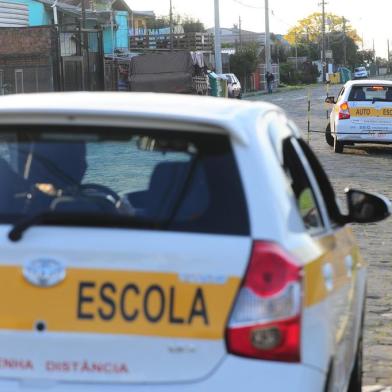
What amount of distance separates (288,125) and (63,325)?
5.53 ft

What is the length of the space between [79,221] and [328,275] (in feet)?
3.24

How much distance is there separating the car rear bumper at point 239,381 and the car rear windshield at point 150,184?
0.45 metres

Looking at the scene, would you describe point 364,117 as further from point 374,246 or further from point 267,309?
point 267,309

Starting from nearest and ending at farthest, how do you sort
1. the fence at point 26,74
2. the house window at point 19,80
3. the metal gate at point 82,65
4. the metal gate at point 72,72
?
1. the metal gate at point 82,65
2. the metal gate at point 72,72
3. the fence at point 26,74
4. the house window at point 19,80

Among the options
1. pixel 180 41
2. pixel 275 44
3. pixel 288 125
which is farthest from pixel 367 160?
pixel 275 44

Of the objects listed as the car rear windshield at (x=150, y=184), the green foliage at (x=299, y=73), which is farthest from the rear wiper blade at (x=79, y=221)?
the green foliage at (x=299, y=73)

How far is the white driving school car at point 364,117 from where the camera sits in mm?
20500

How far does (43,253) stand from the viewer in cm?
317

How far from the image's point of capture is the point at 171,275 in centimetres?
311

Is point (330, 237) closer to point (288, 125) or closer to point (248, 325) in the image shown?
point (288, 125)

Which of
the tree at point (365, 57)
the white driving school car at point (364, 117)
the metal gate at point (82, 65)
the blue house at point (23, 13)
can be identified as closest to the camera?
the white driving school car at point (364, 117)

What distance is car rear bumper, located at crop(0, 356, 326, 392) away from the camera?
3.07 meters

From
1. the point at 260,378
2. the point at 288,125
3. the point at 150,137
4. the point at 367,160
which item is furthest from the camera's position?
the point at 367,160

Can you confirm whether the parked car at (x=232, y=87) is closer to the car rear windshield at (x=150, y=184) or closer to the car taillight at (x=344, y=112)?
the car taillight at (x=344, y=112)
